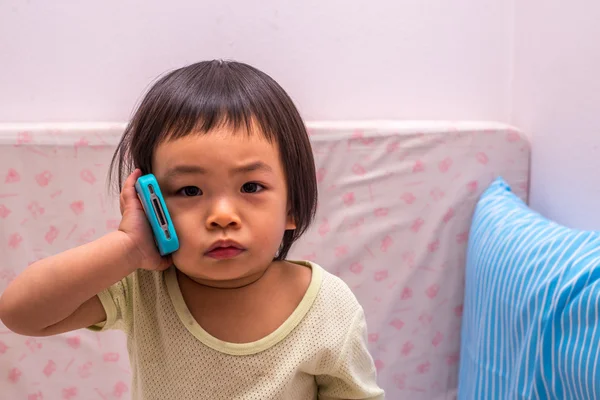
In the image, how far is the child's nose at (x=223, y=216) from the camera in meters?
0.69

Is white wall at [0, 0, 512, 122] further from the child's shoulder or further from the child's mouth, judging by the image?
the child's mouth

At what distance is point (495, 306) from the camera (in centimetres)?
104

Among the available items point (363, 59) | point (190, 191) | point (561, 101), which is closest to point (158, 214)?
point (190, 191)

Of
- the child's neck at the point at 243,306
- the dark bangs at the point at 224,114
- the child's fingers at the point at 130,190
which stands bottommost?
the child's neck at the point at 243,306

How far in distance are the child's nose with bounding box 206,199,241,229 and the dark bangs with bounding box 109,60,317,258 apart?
3.4 inches

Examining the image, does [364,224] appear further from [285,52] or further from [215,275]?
[215,275]

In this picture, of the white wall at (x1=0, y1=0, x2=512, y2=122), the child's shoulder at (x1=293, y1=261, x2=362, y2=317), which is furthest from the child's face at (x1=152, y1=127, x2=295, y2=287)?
the white wall at (x1=0, y1=0, x2=512, y2=122)

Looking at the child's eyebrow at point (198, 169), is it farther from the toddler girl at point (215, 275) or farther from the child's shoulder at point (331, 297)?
the child's shoulder at point (331, 297)

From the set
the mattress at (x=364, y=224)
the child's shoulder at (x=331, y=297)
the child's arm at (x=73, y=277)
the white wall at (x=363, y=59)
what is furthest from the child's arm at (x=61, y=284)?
the white wall at (x=363, y=59)

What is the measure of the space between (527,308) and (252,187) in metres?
0.47

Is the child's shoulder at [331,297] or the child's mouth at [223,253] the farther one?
the child's shoulder at [331,297]

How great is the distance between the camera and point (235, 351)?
76 cm

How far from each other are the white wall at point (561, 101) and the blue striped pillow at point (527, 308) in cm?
10

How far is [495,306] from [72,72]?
0.88 meters
